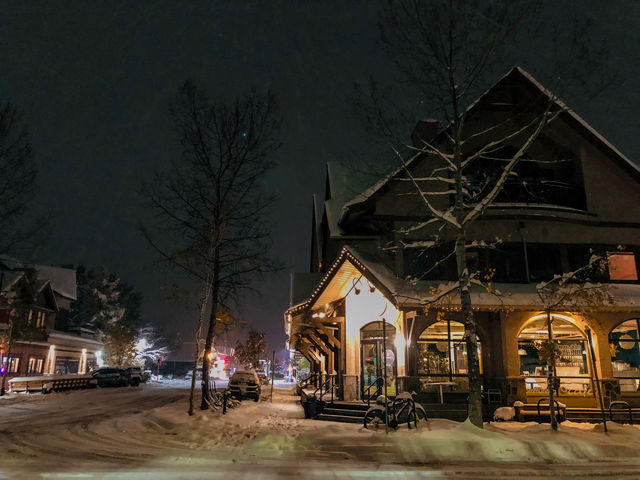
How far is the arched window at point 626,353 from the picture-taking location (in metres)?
16.9

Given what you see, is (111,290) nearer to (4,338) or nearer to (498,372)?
(4,338)

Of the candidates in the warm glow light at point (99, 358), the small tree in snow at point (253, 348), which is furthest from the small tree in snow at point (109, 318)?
the small tree in snow at point (253, 348)

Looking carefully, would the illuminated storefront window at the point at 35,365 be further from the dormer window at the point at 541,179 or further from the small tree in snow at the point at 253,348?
the dormer window at the point at 541,179

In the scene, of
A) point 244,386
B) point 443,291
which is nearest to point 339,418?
point 443,291

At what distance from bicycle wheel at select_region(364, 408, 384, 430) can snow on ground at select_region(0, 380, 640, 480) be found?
709 millimetres

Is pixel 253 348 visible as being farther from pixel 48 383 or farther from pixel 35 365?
pixel 48 383

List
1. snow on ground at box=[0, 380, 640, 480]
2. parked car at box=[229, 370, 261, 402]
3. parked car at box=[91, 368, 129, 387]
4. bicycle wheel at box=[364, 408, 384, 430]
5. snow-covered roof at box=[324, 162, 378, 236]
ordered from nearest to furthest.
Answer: snow on ground at box=[0, 380, 640, 480] → bicycle wheel at box=[364, 408, 384, 430] → snow-covered roof at box=[324, 162, 378, 236] → parked car at box=[229, 370, 261, 402] → parked car at box=[91, 368, 129, 387]

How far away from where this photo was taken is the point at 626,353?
17328mm

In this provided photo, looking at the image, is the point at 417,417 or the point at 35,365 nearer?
the point at 417,417

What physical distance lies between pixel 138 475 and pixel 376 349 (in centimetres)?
1318

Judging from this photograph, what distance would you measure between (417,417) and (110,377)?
104ft

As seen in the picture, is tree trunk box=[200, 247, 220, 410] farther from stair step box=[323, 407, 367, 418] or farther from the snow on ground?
stair step box=[323, 407, 367, 418]

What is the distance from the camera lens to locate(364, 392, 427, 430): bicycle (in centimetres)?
1260

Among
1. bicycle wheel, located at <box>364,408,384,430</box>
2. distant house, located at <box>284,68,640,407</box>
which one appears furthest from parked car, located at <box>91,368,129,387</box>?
bicycle wheel, located at <box>364,408,384,430</box>
